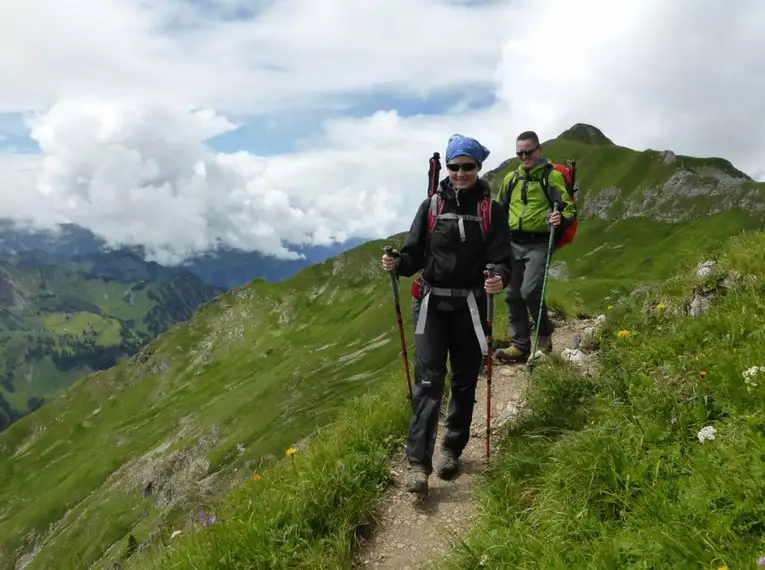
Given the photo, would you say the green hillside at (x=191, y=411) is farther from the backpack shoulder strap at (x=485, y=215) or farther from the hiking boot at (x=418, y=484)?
the backpack shoulder strap at (x=485, y=215)

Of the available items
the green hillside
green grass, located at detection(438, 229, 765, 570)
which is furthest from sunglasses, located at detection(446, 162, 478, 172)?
the green hillside

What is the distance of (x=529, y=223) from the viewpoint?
484 inches

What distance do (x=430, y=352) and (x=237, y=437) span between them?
82687 mm

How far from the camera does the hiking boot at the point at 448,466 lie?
8.63m

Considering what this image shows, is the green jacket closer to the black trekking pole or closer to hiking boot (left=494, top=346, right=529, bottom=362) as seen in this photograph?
hiking boot (left=494, top=346, right=529, bottom=362)

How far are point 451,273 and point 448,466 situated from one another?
2892 millimetres

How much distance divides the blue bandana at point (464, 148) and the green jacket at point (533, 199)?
13.6 feet

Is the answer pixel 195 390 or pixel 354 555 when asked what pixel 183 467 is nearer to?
pixel 195 390

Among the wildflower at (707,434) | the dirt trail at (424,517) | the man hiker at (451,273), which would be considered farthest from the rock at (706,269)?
the wildflower at (707,434)

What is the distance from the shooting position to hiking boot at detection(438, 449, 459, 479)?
8633 mm

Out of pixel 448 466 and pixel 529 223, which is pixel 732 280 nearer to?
pixel 529 223

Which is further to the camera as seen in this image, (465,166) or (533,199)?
(533,199)

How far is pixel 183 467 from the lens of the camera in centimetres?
9388

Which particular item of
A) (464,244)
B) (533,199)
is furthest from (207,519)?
(533,199)
